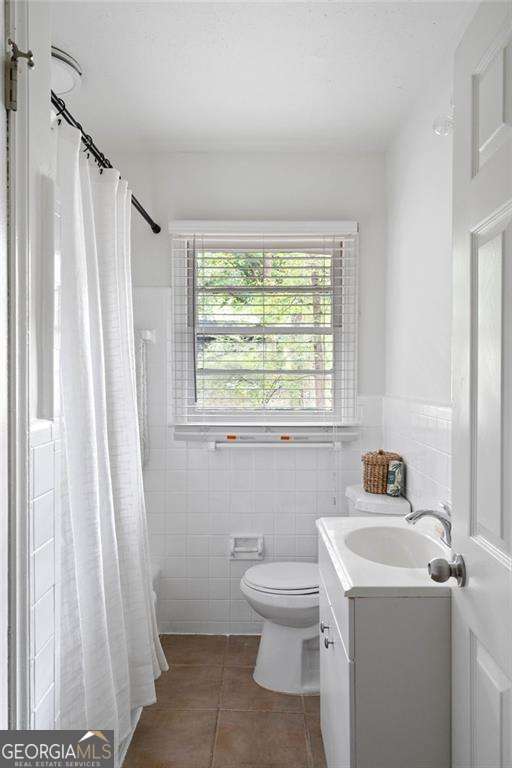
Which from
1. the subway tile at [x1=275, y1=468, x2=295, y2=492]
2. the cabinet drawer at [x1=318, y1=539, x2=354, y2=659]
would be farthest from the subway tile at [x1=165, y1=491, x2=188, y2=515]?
the cabinet drawer at [x1=318, y1=539, x2=354, y2=659]

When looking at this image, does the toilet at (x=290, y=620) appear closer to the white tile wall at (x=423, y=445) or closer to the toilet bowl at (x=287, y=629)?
the toilet bowl at (x=287, y=629)

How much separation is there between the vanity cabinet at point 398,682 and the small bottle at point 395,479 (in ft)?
4.03

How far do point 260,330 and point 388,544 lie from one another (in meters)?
1.39

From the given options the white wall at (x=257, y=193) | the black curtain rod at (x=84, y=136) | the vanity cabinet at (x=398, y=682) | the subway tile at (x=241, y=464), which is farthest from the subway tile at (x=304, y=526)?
the black curtain rod at (x=84, y=136)

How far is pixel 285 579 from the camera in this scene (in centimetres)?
248

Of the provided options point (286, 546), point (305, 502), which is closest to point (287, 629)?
point (286, 546)

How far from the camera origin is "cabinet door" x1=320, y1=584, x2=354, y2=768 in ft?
4.52

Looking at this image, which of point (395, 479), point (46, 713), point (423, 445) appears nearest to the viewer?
point (46, 713)

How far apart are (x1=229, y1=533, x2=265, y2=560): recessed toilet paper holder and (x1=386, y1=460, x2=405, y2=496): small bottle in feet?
2.52

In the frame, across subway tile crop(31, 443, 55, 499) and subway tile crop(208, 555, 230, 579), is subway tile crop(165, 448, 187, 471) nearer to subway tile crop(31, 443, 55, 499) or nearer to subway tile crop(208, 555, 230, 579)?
subway tile crop(208, 555, 230, 579)

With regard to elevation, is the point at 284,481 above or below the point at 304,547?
above

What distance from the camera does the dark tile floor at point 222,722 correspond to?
2020mm

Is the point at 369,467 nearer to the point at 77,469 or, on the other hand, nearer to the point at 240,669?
the point at 240,669

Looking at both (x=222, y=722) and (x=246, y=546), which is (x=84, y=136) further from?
(x=222, y=722)
